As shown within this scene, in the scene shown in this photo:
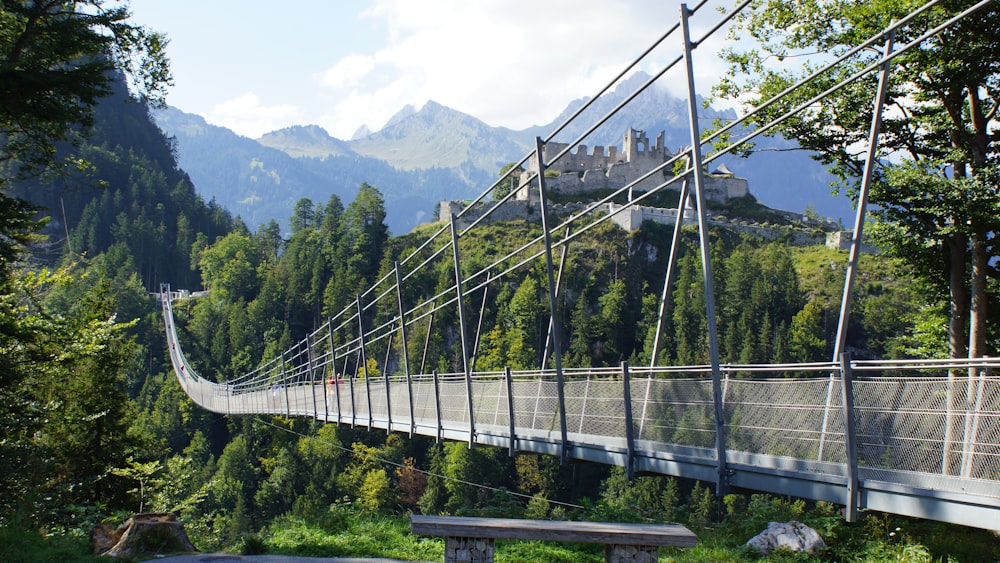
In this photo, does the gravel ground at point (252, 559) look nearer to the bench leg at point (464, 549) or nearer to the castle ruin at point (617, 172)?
the bench leg at point (464, 549)

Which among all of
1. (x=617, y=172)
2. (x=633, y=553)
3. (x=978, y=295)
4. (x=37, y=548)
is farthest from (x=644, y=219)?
(x=633, y=553)

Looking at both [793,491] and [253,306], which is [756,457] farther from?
[253,306]

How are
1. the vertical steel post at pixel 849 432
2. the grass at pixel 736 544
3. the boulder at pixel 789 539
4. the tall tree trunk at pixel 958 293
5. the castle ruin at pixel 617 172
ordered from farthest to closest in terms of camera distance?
the castle ruin at pixel 617 172 → the tall tree trunk at pixel 958 293 → the boulder at pixel 789 539 → the grass at pixel 736 544 → the vertical steel post at pixel 849 432

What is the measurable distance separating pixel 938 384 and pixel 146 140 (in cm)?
11522

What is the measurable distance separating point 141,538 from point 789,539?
17.8 feet

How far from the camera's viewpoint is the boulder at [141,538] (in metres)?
7.19

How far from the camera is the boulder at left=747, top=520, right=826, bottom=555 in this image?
750 cm

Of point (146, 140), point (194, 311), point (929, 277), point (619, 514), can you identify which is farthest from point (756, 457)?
point (146, 140)

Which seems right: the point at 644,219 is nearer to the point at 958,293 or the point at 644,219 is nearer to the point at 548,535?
the point at 958,293

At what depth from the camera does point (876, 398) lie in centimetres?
450

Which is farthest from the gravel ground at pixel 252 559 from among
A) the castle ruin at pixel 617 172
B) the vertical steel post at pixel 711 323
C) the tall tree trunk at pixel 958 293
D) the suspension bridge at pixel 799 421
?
the castle ruin at pixel 617 172

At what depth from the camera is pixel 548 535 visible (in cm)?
477

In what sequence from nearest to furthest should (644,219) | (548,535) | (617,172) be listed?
(548,535) < (644,219) < (617,172)

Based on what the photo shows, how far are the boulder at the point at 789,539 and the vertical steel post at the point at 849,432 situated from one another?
324 centimetres
